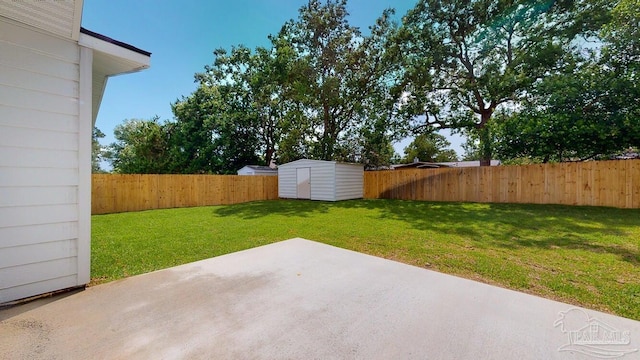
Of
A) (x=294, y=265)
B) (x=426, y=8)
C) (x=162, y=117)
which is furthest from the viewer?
(x=162, y=117)

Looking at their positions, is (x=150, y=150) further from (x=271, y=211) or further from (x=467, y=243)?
(x=467, y=243)

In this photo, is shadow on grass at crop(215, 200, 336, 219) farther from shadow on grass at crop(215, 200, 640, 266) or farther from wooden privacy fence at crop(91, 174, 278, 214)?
wooden privacy fence at crop(91, 174, 278, 214)

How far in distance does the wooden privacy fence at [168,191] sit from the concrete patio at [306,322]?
8088 millimetres

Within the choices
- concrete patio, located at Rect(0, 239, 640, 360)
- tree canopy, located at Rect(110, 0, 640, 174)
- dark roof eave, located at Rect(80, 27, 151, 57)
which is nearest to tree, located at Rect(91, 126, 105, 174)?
tree canopy, located at Rect(110, 0, 640, 174)

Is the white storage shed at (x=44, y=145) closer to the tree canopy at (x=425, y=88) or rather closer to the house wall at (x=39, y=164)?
the house wall at (x=39, y=164)

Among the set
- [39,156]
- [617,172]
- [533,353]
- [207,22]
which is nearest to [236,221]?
[39,156]

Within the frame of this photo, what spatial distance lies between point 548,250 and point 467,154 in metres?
37.7

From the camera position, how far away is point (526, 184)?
30.3 ft

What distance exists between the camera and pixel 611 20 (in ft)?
28.5

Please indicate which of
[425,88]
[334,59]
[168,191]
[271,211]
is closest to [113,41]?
[271,211]

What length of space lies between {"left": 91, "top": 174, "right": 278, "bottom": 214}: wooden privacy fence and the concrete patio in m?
8.09

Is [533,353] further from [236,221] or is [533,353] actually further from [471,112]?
[471,112]

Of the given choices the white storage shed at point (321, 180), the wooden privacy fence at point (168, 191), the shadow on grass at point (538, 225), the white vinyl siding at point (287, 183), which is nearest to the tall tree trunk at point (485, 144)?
the shadow on grass at point (538, 225)

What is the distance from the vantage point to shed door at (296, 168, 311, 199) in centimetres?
1245
